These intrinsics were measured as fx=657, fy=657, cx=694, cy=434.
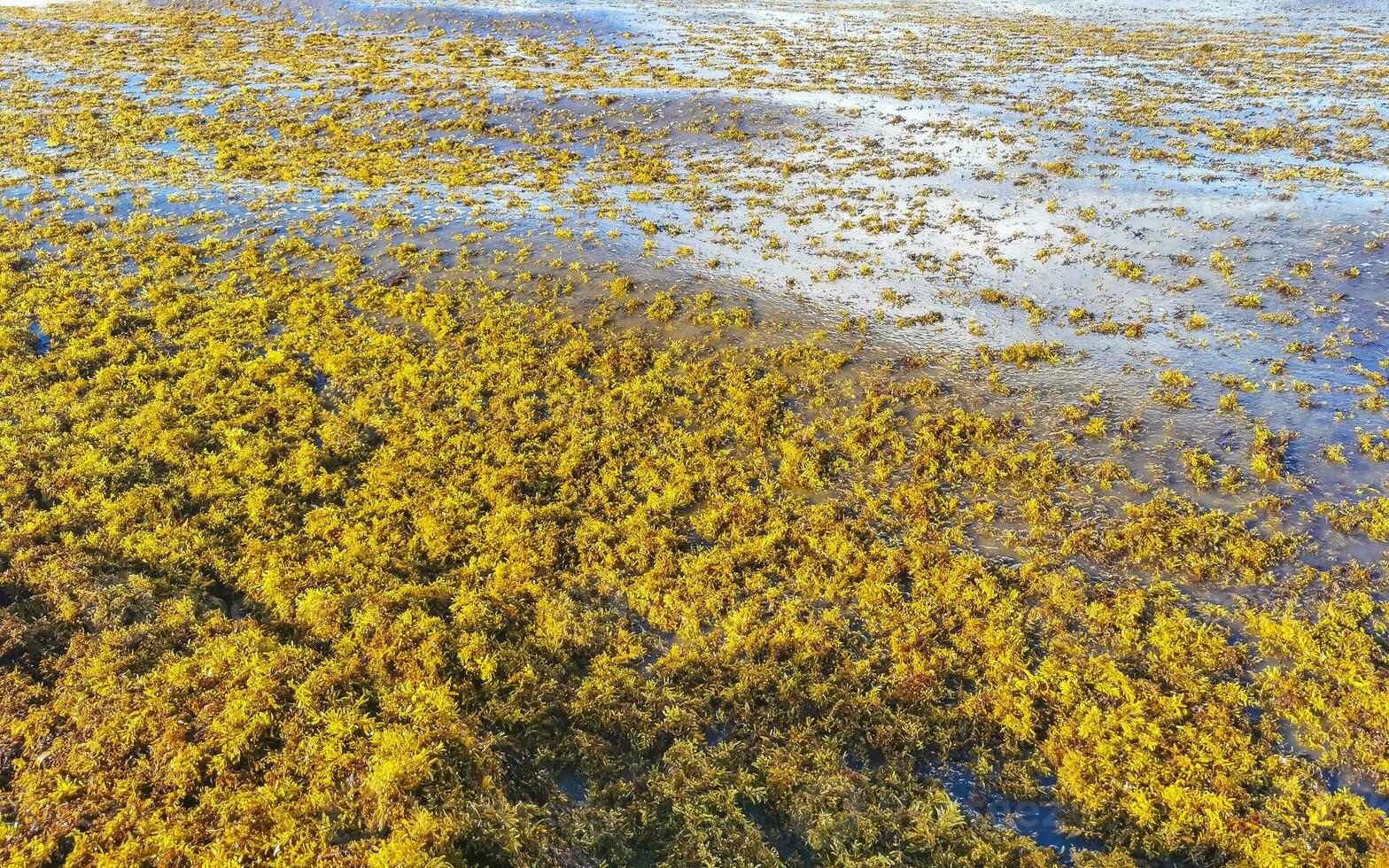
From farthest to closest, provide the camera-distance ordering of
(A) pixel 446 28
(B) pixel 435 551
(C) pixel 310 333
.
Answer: (A) pixel 446 28, (C) pixel 310 333, (B) pixel 435 551

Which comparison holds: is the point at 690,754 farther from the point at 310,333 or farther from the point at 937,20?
the point at 937,20

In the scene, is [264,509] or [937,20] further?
[937,20]

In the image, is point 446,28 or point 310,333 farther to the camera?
point 446,28

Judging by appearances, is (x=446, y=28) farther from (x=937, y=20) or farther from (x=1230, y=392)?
(x=1230, y=392)

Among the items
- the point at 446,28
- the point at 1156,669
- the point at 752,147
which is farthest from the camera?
the point at 446,28

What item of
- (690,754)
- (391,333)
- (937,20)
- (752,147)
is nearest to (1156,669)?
(690,754)

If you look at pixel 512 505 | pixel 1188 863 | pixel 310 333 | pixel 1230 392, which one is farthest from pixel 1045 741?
pixel 310 333

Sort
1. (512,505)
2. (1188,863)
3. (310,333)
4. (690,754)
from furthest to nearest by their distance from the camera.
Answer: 1. (310,333)
2. (512,505)
3. (690,754)
4. (1188,863)

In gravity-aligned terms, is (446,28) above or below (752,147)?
above

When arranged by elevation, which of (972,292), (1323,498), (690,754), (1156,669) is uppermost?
(972,292)
